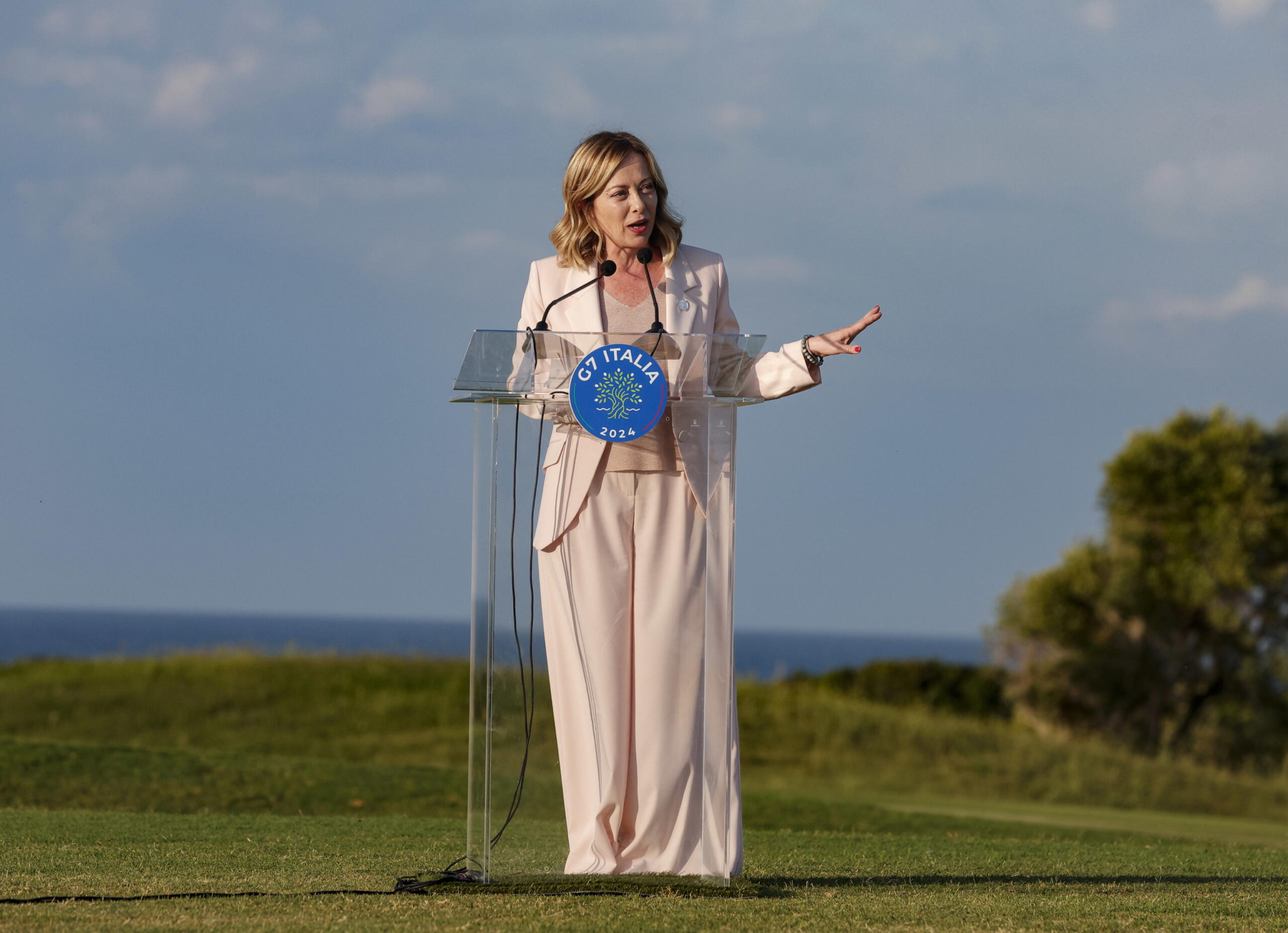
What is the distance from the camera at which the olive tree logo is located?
330 centimetres

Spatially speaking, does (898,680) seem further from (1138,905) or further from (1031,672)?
(1138,905)

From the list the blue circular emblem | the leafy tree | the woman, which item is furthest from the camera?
the leafy tree

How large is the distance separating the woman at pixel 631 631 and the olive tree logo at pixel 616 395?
135mm

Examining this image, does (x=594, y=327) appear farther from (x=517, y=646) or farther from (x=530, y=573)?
(x=517, y=646)

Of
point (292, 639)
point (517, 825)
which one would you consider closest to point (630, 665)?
point (517, 825)

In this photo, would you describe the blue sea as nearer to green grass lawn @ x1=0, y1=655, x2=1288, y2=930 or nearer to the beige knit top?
green grass lawn @ x1=0, y1=655, x2=1288, y2=930

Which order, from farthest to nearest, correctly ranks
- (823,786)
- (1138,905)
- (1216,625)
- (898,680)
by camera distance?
(898,680), (1216,625), (823,786), (1138,905)

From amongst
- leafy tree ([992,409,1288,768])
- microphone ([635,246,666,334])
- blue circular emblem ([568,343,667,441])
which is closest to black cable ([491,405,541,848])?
blue circular emblem ([568,343,667,441])

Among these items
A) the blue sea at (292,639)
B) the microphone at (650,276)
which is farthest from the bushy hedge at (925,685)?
the blue sea at (292,639)

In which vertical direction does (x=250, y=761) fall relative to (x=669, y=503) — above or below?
below

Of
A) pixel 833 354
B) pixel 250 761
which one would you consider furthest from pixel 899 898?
pixel 250 761

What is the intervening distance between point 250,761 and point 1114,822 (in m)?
6.39

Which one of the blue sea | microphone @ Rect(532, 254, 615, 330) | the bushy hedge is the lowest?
the blue sea

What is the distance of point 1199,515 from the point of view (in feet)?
66.0
